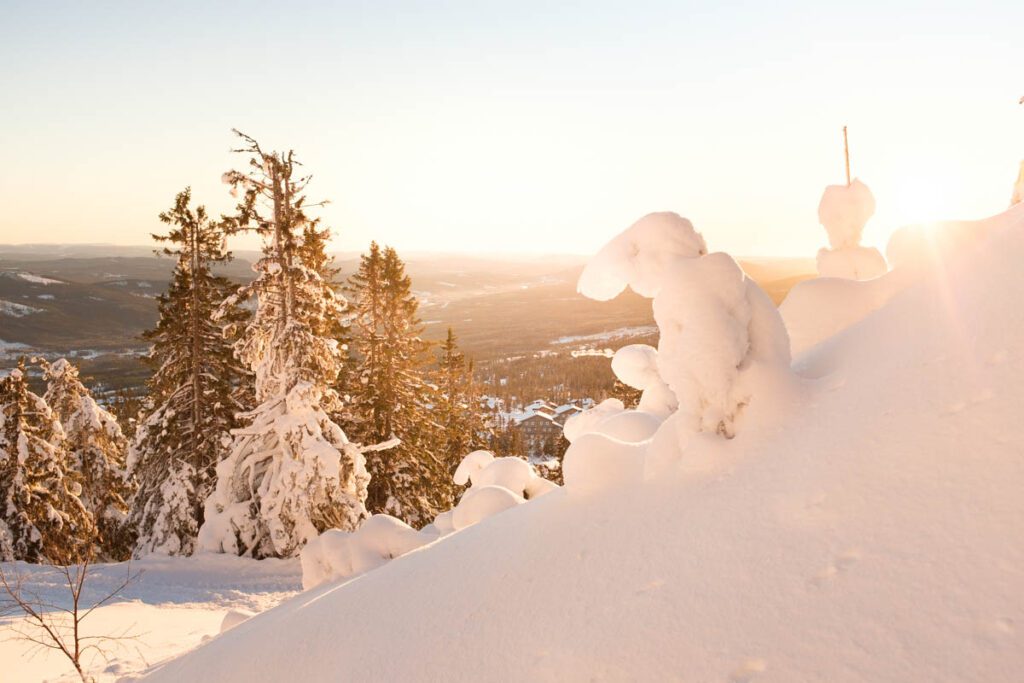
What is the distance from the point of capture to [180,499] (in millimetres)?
17688

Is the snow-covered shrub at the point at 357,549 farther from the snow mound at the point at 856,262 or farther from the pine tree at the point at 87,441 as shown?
the pine tree at the point at 87,441

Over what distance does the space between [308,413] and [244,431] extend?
1.74 m

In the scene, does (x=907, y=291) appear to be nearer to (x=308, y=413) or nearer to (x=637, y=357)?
(x=637, y=357)

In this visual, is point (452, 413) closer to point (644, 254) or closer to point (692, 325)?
point (644, 254)

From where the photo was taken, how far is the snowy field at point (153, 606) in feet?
31.8

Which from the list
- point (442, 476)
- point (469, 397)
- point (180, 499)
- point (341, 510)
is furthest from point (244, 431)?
point (469, 397)

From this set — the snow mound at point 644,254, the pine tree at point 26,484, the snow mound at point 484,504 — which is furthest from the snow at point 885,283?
the pine tree at point 26,484

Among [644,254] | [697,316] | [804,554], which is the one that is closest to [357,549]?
[644,254]

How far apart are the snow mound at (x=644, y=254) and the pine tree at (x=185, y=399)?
1655cm

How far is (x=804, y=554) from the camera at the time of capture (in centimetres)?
286

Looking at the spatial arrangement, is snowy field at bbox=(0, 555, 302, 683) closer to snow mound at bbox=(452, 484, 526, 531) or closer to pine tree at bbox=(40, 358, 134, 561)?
snow mound at bbox=(452, 484, 526, 531)

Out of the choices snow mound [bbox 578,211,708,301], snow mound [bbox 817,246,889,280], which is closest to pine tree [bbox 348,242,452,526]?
snow mound [bbox 817,246,889,280]

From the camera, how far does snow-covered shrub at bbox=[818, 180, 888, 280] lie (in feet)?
25.7

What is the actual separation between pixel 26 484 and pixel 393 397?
12.1m
